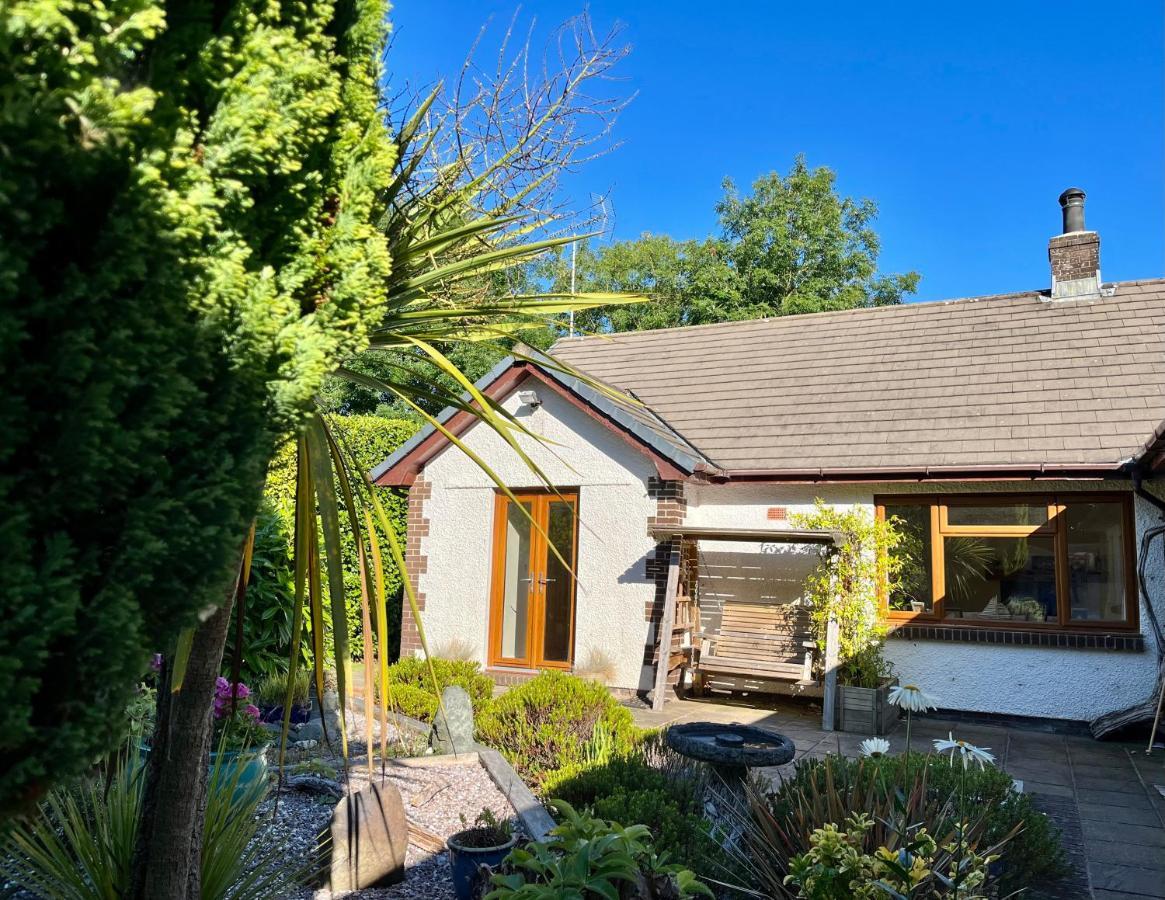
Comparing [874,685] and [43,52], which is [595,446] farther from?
[43,52]

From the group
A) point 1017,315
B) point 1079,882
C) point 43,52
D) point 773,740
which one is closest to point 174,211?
point 43,52

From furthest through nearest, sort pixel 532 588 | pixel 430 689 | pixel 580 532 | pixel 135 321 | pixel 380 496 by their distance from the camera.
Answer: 1. pixel 380 496
2. pixel 532 588
3. pixel 580 532
4. pixel 430 689
5. pixel 135 321

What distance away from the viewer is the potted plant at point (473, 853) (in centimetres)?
352

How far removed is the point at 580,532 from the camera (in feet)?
35.3

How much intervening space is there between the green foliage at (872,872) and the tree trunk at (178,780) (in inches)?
83.1

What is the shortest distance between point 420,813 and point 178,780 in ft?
7.49

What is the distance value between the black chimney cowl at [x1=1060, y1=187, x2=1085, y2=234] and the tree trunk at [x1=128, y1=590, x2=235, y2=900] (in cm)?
1317

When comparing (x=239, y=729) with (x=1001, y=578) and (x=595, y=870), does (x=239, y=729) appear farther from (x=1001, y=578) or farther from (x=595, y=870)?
(x=1001, y=578)

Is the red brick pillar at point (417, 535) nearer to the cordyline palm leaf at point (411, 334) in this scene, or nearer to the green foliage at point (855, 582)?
the green foliage at point (855, 582)

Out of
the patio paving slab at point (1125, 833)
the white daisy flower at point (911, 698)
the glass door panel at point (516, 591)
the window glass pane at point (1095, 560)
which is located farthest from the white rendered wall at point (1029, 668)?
Result: the white daisy flower at point (911, 698)

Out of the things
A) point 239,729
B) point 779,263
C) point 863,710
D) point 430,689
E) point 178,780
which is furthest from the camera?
point 779,263

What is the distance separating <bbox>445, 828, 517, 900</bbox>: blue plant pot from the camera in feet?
11.5

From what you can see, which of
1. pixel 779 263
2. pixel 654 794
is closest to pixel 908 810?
pixel 654 794

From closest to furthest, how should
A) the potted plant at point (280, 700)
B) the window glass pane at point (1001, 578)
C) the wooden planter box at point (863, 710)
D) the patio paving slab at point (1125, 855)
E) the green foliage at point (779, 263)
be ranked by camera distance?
the patio paving slab at point (1125, 855) < the potted plant at point (280, 700) < the wooden planter box at point (863, 710) < the window glass pane at point (1001, 578) < the green foliage at point (779, 263)
